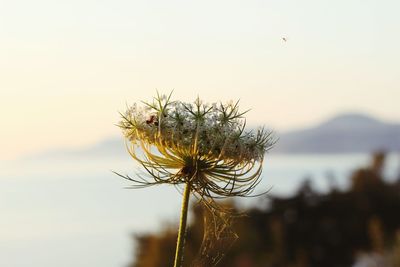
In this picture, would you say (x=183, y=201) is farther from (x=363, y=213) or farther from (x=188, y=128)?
(x=363, y=213)

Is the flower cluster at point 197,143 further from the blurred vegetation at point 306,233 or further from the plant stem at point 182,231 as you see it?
the blurred vegetation at point 306,233

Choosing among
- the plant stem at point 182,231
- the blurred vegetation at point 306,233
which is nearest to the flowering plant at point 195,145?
the plant stem at point 182,231

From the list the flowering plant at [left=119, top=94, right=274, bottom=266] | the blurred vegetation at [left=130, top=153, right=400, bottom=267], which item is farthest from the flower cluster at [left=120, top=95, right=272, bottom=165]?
the blurred vegetation at [left=130, top=153, right=400, bottom=267]

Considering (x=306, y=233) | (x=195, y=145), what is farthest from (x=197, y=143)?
(x=306, y=233)

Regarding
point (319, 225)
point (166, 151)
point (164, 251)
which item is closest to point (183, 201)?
point (166, 151)

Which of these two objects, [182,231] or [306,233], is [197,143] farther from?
[306,233]

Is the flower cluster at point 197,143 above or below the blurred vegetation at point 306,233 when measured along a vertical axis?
below
